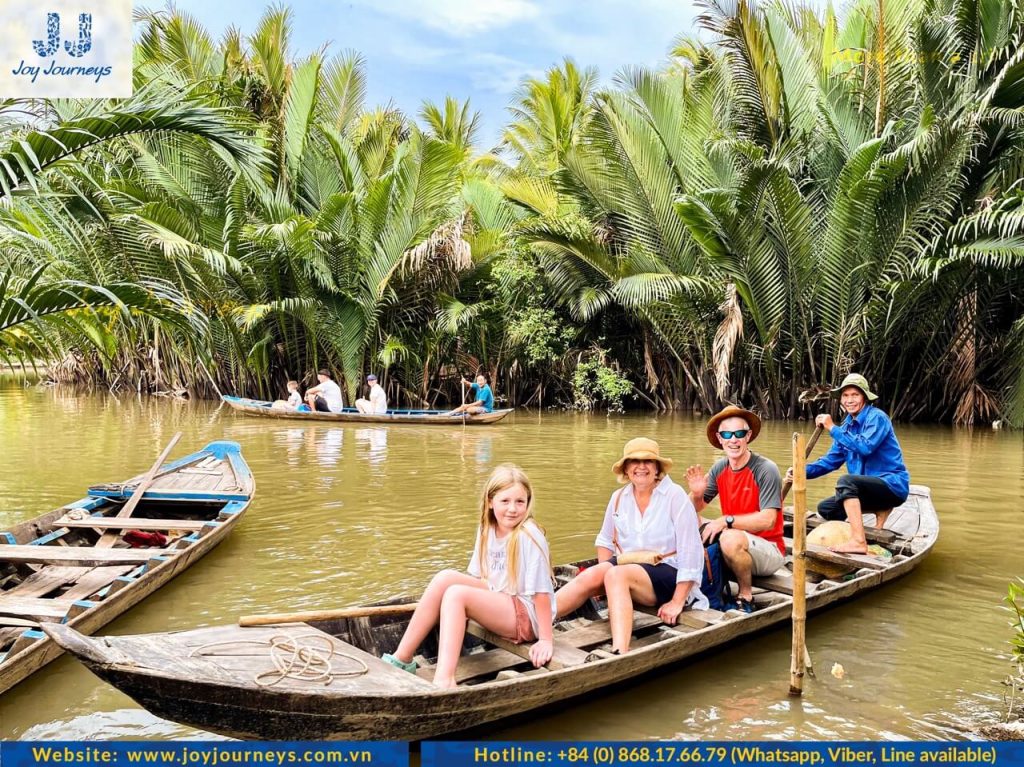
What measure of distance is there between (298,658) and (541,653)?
1140mm

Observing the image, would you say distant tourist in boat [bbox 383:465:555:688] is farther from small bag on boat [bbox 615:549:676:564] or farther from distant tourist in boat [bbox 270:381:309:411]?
distant tourist in boat [bbox 270:381:309:411]

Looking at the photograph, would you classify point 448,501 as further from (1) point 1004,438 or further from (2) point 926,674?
(1) point 1004,438

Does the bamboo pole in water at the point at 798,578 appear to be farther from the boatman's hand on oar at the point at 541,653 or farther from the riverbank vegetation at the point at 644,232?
the riverbank vegetation at the point at 644,232

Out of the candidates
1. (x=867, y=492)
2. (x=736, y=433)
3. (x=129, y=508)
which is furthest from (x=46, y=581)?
(x=867, y=492)

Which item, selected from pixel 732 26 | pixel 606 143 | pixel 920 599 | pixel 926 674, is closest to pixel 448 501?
pixel 920 599

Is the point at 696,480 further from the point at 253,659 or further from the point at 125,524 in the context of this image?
the point at 125,524

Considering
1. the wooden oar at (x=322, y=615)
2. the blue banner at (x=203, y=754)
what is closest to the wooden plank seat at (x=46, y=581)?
the blue banner at (x=203, y=754)

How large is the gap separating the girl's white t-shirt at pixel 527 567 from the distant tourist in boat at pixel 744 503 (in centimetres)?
152

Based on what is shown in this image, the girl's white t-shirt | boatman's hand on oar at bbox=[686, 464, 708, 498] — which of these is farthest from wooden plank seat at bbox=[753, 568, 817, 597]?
the girl's white t-shirt

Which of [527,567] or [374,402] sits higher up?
[374,402]

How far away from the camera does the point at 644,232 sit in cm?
1856

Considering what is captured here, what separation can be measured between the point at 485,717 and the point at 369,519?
16.5 ft

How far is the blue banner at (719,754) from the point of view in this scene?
3787 millimetres

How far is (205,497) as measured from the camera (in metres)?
7.93
